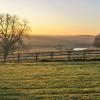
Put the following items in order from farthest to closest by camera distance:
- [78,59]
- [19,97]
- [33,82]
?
[78,59]
[33,82]
[19,97]

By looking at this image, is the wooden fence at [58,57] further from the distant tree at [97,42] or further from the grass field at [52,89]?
the distant tree at [97,42]

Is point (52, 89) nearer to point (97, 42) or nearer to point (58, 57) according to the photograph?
point (58, 57)

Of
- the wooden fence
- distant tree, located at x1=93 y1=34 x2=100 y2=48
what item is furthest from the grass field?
distant tree, located at x1=93 y1=34 x2=100 y2=48

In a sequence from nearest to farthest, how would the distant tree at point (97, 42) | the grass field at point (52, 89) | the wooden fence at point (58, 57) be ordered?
1. the grass field at point (52, 89)
2. the wooden fence at point (58, 57)
3. the distant tree at point (97, 42)

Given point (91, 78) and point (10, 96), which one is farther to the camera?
point (91, 78)

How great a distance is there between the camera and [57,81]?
60.6ft

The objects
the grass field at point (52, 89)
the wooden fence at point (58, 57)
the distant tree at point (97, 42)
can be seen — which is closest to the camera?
the grass field at point (52, 89)

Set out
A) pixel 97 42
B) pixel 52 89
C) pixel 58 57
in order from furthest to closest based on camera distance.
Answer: pixel 97 42 < pixel 58 57 < pixel 52 89

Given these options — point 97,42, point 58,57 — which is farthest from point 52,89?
point 97,42

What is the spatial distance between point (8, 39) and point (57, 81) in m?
39.4

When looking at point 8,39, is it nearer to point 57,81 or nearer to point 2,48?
point 2,48

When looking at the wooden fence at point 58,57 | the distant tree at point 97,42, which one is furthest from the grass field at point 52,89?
the distant tree at point 97,42

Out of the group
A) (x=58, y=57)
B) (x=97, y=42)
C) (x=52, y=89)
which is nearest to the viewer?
(x=52, y=89)

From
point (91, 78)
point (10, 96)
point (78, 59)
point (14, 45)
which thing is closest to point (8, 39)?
point (14, 45)
